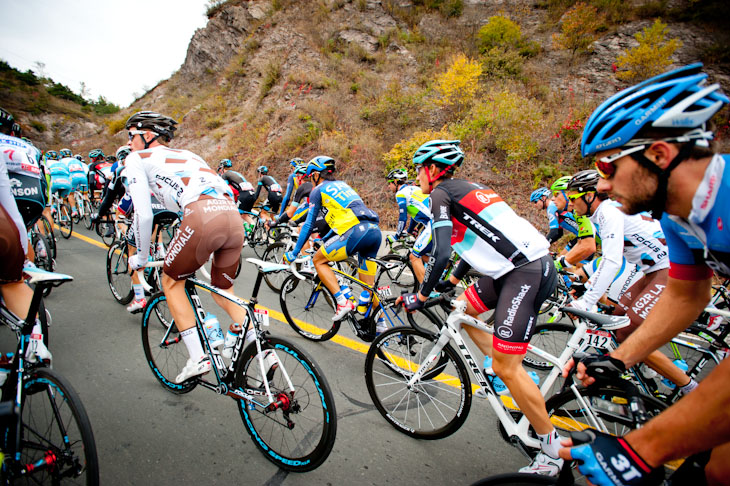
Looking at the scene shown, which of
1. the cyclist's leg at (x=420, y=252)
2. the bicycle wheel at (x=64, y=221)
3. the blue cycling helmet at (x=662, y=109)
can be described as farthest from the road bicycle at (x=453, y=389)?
the bicycle wheel at (x=64, y=221)

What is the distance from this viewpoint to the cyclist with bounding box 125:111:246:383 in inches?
104

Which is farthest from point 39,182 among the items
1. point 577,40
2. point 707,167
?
point 577,40

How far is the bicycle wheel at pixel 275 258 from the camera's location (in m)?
5.74

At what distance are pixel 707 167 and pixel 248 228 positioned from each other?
9.25m

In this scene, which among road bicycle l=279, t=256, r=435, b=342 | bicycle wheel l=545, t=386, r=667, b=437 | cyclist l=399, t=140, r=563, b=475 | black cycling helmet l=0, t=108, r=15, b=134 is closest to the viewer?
bicycle wheel l=545, t=386, r=667, b=437

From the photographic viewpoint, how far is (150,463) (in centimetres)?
223

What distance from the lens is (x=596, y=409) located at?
2.00 m

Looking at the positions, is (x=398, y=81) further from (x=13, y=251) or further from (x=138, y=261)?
(x=13, y=251)

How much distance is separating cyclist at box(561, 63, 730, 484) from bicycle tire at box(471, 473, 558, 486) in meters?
0.40

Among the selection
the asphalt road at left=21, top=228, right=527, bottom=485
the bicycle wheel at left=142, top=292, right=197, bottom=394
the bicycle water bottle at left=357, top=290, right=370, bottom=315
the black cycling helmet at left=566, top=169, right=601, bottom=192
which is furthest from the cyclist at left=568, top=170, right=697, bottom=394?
the bicycle wheel at left=142, top=292, right=197, bottom=394

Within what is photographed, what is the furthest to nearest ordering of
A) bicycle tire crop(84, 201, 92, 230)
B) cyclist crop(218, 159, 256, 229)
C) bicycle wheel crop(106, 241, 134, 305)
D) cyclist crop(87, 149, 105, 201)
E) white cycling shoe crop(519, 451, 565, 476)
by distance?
bicycle tire crop(84, 201, 92, 230) → cyclist crop(87, 149, 105, 201) → cyclist crop(218, 159, 256, 229) → bicycle wheel crop(106, 241, 134, 305) → white cycling shoe crop(519, 451, 565, 476)

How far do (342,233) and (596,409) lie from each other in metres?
3.19

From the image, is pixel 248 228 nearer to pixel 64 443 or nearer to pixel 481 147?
pixel 64 443

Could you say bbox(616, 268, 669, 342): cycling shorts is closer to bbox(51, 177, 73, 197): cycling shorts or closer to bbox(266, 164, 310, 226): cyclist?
bbox(266, 164, 310, 226): cyclist
